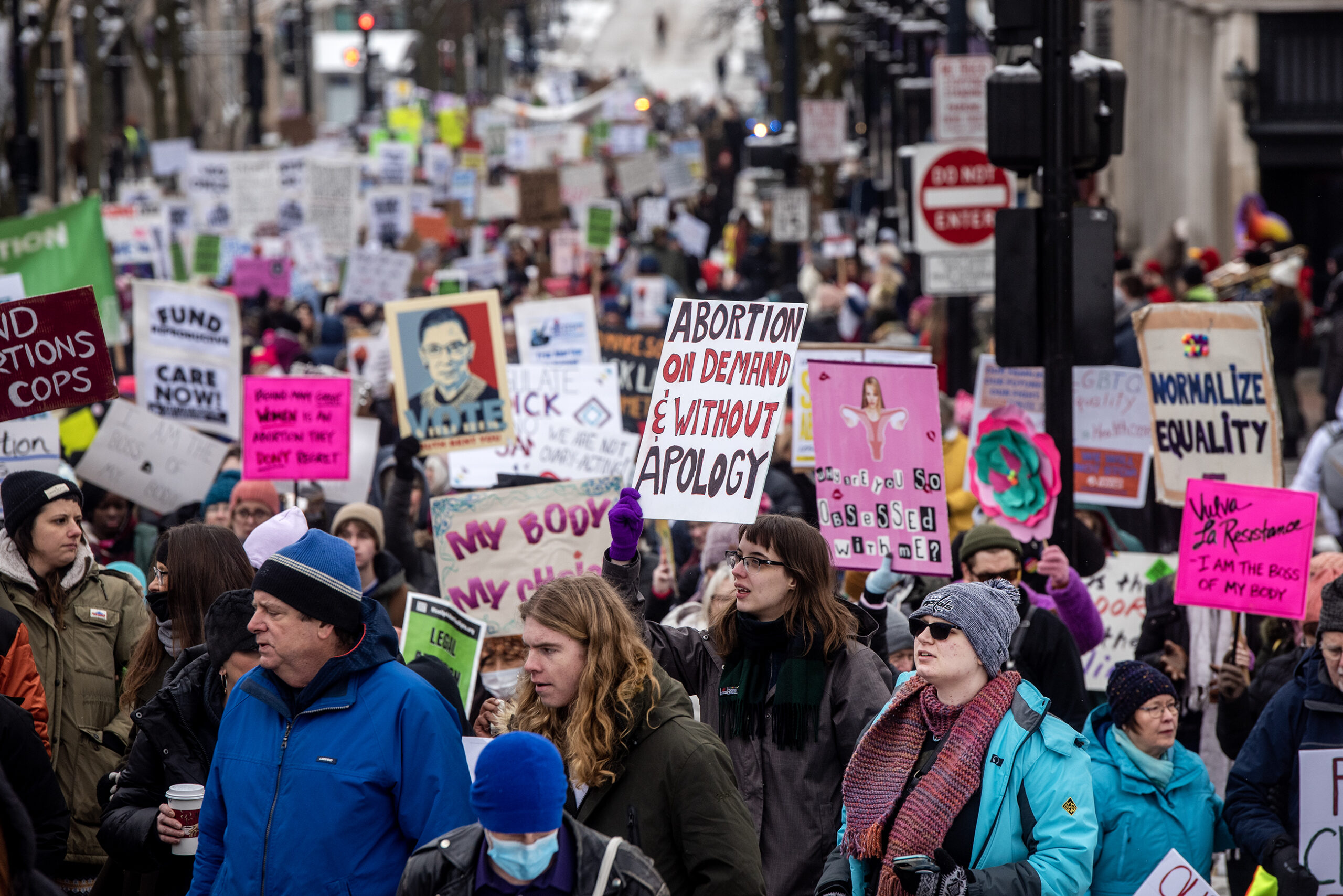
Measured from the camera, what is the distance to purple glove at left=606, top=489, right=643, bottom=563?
15.9 ft

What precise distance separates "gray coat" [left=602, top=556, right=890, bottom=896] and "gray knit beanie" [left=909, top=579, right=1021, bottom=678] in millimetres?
567

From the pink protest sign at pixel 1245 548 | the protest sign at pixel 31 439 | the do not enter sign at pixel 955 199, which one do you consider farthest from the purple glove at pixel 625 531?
the do not enter sign at pixel 955 199

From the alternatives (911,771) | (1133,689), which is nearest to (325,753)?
(911,771)

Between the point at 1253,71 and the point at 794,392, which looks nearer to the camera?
the point at 794,392

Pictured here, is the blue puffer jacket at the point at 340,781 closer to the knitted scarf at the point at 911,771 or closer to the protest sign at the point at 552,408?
the knitted scarf at the point at 911,771

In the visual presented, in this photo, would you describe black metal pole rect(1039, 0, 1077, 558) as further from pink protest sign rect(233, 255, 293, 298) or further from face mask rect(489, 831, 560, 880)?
pink protest sign rect(233, 255, 293, 298)

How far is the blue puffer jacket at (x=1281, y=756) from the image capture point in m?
5.11

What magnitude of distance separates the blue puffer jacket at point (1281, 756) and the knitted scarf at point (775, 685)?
141 cm

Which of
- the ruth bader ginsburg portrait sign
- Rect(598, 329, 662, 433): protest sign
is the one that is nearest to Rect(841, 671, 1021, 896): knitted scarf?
the ruth bader ginsburg portrait sign

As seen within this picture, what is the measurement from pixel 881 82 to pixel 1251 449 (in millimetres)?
27569

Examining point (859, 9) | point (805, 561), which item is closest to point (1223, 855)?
point (805, 561)

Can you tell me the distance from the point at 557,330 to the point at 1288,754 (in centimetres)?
619

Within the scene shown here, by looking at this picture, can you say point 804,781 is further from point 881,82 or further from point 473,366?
point 881,82

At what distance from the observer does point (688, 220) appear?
76.8 feet
